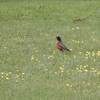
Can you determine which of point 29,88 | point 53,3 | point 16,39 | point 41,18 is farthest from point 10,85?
point 53,3

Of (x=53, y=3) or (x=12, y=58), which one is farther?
(x=53, y=3)

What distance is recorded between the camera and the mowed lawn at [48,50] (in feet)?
42.5

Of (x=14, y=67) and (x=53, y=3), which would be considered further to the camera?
(x=53, y=3)

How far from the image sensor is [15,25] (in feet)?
79.4

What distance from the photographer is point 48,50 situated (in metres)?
18.1

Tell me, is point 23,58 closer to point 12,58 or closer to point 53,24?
point 12,58

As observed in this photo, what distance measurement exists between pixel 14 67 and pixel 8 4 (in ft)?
47.3

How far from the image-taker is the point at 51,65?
50.9 ft

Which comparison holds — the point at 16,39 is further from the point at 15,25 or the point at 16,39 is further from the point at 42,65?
the point at 42,65

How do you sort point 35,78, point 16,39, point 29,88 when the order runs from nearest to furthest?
point 29,88, point 35,78, point 16,39

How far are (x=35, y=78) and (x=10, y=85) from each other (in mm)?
873

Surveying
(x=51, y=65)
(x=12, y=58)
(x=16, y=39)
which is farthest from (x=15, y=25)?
(x=51, y=65)

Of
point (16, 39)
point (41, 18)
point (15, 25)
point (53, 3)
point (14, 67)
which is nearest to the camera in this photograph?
point (14, 67)

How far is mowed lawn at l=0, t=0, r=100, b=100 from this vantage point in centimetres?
1296
